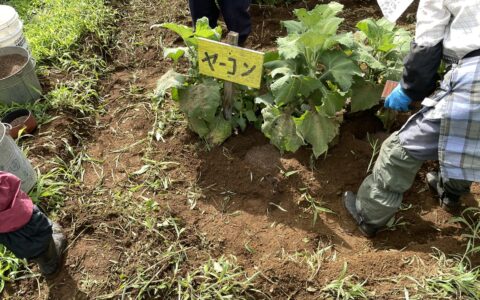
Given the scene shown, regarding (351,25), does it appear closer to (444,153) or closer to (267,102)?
(267,102)

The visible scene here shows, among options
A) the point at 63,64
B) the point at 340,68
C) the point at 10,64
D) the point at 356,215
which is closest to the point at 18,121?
the point at 10,64

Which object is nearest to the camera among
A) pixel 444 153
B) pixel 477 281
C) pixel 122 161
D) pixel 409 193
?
pixel 444 153

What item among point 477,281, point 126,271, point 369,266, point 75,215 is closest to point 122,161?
point 75,215

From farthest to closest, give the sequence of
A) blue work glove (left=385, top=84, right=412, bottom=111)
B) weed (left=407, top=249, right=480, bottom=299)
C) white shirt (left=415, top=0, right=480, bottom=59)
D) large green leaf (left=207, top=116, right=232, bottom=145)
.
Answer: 1. large green leaf (left=207, top=116, right=232, bottom=145)
2. blue work glove (left=385, top=84, right=412, bottom=111)
3. weed (left=407, top=249, right=480, bottom=299)
4. white shirt (left=415, top=0, right=480, bottom=59)

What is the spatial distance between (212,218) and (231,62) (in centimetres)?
100

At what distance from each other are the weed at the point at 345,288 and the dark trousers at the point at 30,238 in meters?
1.53

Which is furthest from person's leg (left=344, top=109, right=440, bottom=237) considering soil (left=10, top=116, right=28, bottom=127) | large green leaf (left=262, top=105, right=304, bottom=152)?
soil (left=10, top=116, right=28, bottom=127)

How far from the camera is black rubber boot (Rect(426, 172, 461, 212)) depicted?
2.70 m

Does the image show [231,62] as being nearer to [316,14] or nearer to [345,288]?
[316,14]

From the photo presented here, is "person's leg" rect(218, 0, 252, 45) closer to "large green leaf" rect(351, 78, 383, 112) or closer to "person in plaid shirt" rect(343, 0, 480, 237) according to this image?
"large green leaf" rect(351, 78, 383, 112)

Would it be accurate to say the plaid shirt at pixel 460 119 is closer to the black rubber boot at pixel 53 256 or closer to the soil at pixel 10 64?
the black rubber boot at pixel 53 256

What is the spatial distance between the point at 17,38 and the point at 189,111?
186 centimetres

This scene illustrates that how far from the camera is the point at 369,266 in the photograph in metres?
2.38

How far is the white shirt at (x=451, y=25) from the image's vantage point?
1806 millimetres
